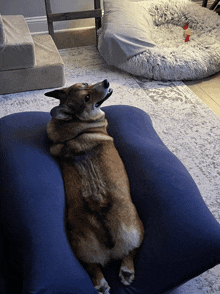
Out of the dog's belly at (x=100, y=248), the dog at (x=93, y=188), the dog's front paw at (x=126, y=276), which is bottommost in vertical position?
the dog's front paw at (x=126, y=276)

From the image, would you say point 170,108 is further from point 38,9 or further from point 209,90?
point 38,9

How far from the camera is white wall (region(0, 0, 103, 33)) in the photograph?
131 inches

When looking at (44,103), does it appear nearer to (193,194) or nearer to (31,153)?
(31,153)

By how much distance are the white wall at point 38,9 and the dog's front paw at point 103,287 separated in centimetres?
329

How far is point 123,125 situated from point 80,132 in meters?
0.37

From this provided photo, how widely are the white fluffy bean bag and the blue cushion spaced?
150 cm

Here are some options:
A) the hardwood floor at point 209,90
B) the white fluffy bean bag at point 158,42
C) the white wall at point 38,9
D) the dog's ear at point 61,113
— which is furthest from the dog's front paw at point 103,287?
the white wall at point 38,9

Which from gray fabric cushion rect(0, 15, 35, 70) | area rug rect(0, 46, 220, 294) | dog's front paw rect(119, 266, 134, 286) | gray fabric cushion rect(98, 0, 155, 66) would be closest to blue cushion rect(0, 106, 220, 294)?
dog's front paw rect(119, 266, 134, 286)

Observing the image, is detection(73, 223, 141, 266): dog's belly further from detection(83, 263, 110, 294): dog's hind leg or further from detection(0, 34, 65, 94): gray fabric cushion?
detection(0, 34, 65, 94): gray fabric cushion

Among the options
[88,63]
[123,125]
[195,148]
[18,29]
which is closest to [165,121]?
[195,148]

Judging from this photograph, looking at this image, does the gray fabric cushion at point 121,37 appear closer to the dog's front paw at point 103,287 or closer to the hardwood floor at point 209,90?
the hardwood floor at point 209,90

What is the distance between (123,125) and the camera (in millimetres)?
1568

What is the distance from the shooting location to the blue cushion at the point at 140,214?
3.19 ft

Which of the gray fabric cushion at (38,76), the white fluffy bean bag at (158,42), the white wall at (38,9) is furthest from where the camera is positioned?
the white wall at (38,9)
